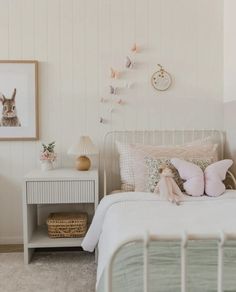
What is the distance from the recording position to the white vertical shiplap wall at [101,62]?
Result: 3150 mm

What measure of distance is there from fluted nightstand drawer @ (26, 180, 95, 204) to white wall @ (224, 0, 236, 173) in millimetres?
1317

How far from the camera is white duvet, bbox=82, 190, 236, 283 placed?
5.91 feet

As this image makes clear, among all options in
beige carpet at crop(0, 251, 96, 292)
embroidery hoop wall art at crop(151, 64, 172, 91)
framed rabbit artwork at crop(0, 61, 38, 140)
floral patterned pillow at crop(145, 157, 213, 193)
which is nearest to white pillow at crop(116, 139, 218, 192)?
floral patterned pillow at crop(145, 157, 213, 193)

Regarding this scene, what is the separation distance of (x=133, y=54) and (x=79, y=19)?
1.91 ft

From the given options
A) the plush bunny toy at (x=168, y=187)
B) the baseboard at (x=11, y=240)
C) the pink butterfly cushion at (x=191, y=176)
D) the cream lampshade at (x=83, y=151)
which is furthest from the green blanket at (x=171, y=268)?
the baseboard at (x=11, y=240)

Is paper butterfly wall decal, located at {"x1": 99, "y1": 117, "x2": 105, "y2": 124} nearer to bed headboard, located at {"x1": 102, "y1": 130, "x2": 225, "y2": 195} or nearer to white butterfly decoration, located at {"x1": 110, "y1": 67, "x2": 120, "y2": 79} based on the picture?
bed headboard, located at {"x1": 102, "y1": 130, "x2": 225, "y2": 195}

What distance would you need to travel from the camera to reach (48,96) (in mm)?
3178

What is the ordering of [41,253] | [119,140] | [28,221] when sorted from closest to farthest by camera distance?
[28,221]
[41,253]
[119,140]

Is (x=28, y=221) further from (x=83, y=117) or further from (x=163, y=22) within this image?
(x=163, y=22)

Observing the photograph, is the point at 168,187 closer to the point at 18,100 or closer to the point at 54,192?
the point at 54,192

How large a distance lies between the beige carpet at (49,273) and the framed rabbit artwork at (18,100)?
1062 millimetres

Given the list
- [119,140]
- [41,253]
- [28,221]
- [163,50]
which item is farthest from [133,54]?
[41,253]

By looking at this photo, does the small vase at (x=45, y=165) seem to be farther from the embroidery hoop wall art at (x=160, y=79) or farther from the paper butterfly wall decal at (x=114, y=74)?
the embroidery hoop wall art at (x=160, y=79)

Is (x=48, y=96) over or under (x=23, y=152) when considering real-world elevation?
over
